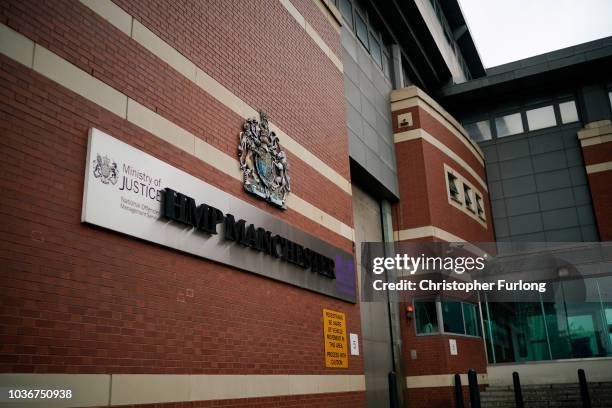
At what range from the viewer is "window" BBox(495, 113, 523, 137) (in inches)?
981

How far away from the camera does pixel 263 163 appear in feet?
31.6

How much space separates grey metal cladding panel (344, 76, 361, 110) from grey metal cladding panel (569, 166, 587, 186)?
12003mm

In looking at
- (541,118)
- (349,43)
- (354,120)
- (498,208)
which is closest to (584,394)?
(354,120)

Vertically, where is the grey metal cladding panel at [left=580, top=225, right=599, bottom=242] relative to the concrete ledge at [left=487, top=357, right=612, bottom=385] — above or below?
above

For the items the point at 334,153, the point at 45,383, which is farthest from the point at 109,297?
the point at 334,153

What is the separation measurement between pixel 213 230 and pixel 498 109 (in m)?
20.9

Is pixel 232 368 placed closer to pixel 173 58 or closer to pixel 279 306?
pixel 279 306

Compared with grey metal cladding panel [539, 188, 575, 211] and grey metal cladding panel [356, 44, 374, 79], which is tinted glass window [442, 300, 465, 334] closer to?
grey metal cladding panel [356, 44, 374, 79]

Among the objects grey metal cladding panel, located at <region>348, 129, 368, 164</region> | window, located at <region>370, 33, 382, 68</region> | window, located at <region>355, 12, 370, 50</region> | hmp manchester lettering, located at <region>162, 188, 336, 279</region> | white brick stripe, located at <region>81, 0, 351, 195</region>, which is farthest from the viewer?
window, located at <region>370, 33, 382, 68</region>

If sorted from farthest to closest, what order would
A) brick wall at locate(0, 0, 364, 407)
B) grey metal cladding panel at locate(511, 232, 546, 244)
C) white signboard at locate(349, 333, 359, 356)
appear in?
grey metal cladding panel at locate(511, 232, 546, 244) < white signboard at locate(349, 333, 359, 356) < brick wall at locate(0, 0, 364, 407)

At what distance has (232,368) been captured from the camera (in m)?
7.88

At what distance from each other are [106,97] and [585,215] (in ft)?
70.0

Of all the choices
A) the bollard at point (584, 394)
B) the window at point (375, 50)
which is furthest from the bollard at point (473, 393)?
the window at point (375, 50)

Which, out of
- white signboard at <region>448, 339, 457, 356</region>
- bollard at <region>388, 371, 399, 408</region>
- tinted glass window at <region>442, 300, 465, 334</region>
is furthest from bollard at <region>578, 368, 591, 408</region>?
bollard at <region>388, 371, 399, 408</region>
